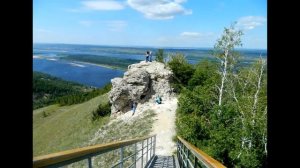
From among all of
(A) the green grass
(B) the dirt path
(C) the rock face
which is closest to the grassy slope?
(A) the green grass

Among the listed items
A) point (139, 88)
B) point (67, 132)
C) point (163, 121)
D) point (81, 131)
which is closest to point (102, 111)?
point (81, 131)

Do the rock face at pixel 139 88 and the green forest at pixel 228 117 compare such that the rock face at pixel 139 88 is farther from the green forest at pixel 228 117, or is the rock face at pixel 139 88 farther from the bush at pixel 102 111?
the green forest at pixel 228 117

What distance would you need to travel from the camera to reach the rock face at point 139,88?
3591 centimetres

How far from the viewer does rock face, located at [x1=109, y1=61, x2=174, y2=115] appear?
1414 inches

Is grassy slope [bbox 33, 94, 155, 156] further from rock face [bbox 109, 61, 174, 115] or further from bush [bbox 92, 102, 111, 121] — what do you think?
rock face [bbox 109, 61, 174, 115]

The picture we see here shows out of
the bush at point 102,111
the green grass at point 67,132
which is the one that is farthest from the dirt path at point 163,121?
the bush at point 102,111

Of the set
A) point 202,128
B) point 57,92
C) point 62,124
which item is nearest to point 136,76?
point 202,128

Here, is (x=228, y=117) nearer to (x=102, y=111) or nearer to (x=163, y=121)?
(x=163, y=121)

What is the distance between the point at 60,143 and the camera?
41.8 m

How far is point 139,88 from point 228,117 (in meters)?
11.2

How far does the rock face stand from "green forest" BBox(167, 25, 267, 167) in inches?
172
